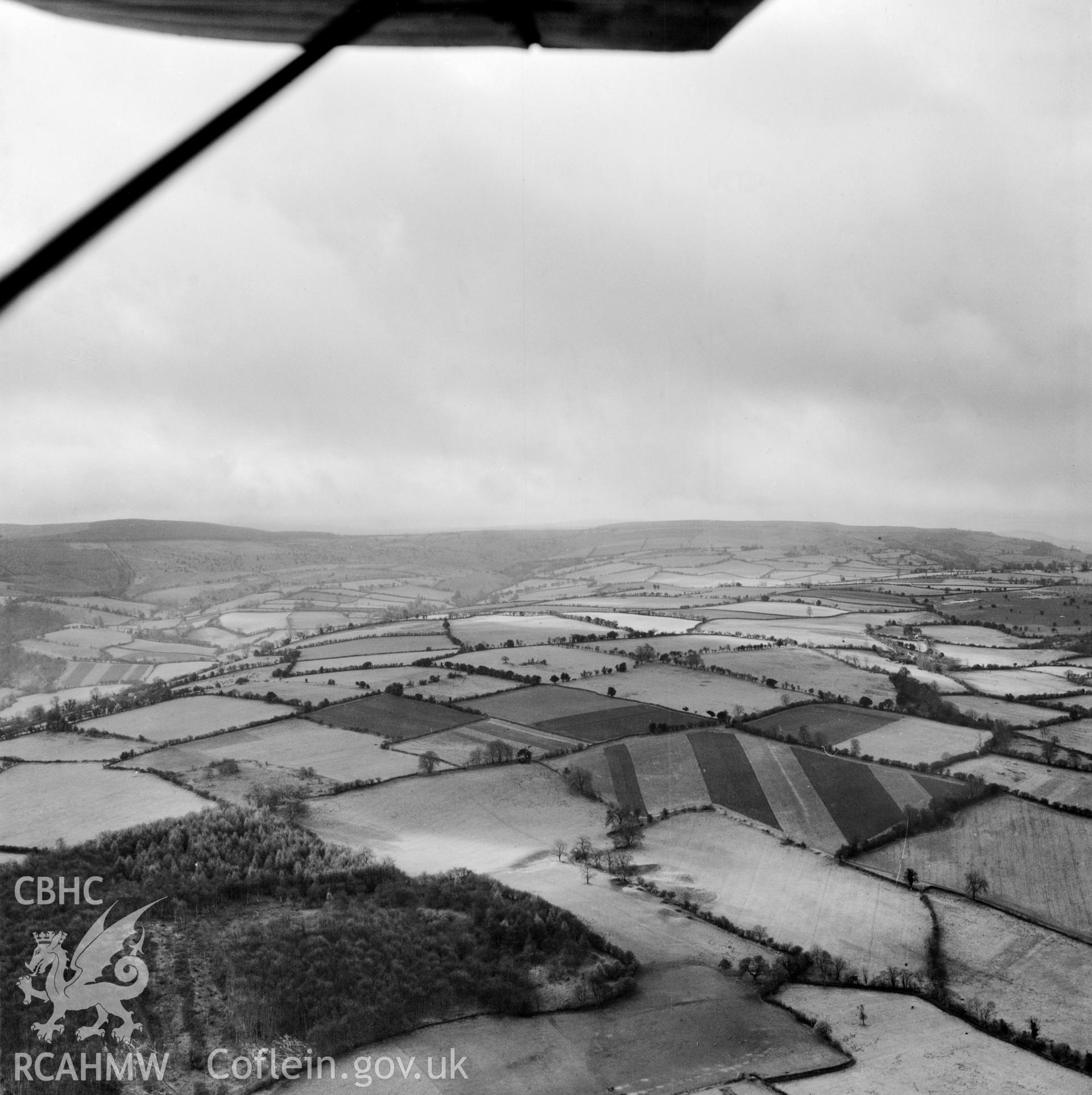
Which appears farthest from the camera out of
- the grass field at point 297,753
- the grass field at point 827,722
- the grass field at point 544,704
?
the grass field at point 544,704

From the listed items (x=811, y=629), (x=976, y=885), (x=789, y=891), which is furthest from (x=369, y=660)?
(x=976, y=885)

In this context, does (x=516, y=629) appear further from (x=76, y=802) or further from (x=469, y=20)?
(x=469, y=20)

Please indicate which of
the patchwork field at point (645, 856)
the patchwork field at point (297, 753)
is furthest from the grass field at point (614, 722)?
the patchwork field at point (297, 753)

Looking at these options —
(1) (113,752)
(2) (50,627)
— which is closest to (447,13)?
(1) (113,752)

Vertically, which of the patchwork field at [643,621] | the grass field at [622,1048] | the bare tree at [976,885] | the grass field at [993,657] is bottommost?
the bare tree at [976,885]

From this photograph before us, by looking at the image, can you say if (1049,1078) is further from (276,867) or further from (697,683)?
(697,683)

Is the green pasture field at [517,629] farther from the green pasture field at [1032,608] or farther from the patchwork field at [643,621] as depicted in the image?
the green pasture field at [1032,608]
